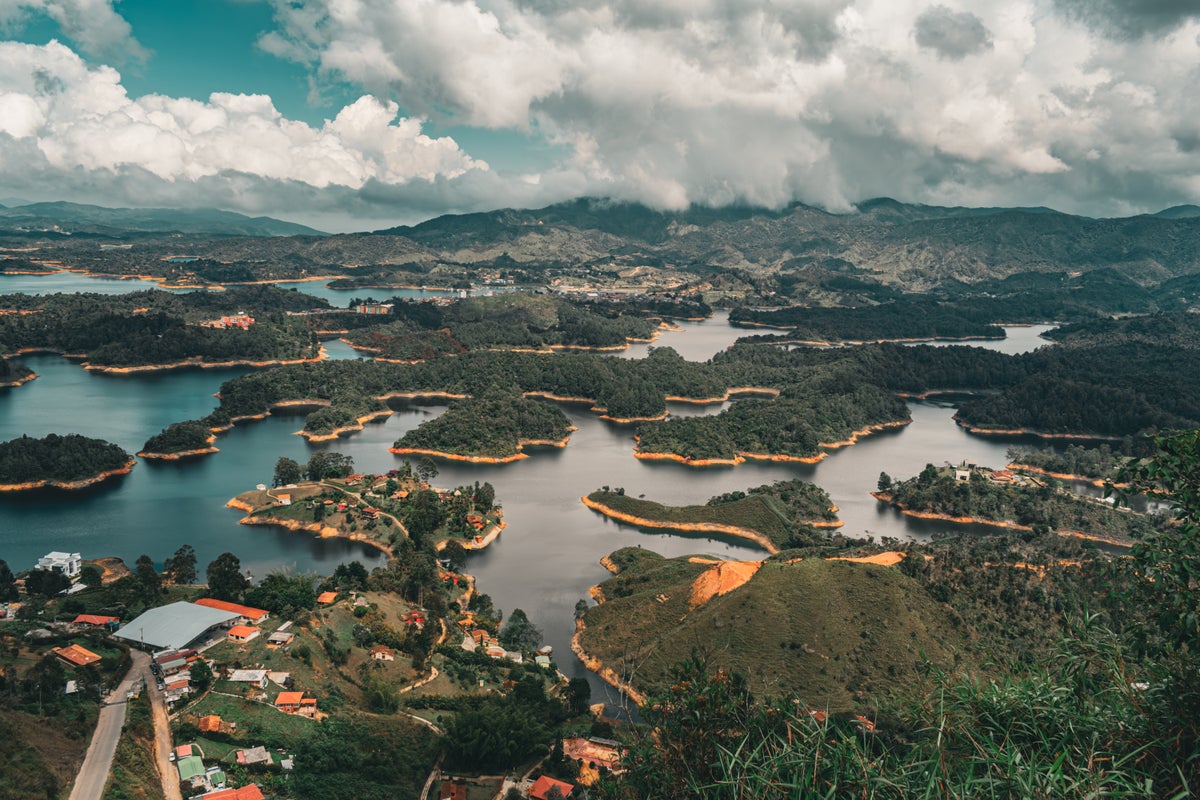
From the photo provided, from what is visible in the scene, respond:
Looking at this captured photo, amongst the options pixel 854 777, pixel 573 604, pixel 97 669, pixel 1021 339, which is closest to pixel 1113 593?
pixel 854 777

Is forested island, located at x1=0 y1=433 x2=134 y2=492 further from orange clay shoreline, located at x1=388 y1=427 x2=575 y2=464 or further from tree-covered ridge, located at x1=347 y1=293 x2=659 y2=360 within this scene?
tree-covered ridge, located at x1=347 y1=293 x2=659 y2=360

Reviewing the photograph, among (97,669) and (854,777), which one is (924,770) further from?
(97,669)

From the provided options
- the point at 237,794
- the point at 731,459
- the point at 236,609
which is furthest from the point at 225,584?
the point at 731,459

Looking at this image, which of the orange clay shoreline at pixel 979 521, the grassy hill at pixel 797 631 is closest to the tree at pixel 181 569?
the grassy hill at pixel 797 631

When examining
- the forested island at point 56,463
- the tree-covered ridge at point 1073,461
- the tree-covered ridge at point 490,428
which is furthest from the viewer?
the tree-covered ridge at point 490,428

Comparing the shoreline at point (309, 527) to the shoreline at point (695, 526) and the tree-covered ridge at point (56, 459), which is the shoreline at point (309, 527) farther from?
the shoreline at point (695, 526)

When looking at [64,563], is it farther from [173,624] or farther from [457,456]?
[457,456]

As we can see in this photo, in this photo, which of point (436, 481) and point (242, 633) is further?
point (436, 481)
